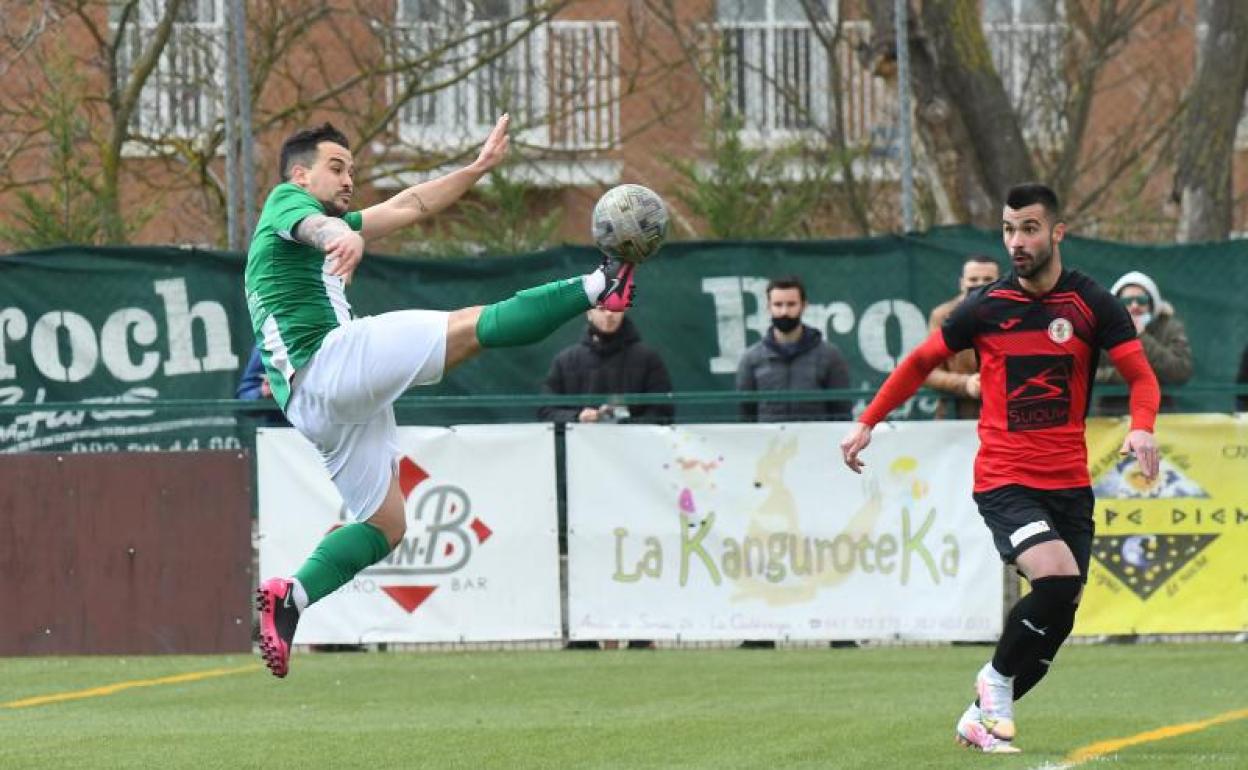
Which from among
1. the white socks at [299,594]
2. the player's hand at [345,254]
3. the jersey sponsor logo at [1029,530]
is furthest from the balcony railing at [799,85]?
the player's hand at [345,254]

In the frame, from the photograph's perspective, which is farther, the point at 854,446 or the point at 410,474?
the point at 410,474

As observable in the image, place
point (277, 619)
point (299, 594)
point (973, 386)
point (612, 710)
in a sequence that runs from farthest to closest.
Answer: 1. point (973, 386)
2. point (612, 710)
3. point (299, 594)
4. point (277, 619)

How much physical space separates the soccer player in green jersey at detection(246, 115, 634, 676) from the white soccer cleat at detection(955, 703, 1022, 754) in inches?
82.9

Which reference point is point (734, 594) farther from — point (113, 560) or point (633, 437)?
point (113, 560)

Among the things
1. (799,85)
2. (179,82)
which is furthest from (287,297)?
(799,85)

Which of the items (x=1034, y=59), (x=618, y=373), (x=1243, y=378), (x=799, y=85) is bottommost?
(x=1243, y=378)

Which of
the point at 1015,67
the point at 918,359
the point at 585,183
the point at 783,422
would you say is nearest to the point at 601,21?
the point at 585,183

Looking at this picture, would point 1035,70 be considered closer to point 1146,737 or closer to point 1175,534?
point 1175,534

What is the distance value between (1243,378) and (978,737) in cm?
598

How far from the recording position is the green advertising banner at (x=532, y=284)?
48.2 feet

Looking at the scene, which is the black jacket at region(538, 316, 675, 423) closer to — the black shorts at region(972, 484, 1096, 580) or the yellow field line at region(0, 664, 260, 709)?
the yellow field line at region(0, 664, 260, 709)

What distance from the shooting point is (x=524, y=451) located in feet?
44.9

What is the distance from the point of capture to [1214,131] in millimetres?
19078

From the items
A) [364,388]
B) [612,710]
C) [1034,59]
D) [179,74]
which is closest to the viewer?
[364,388]
